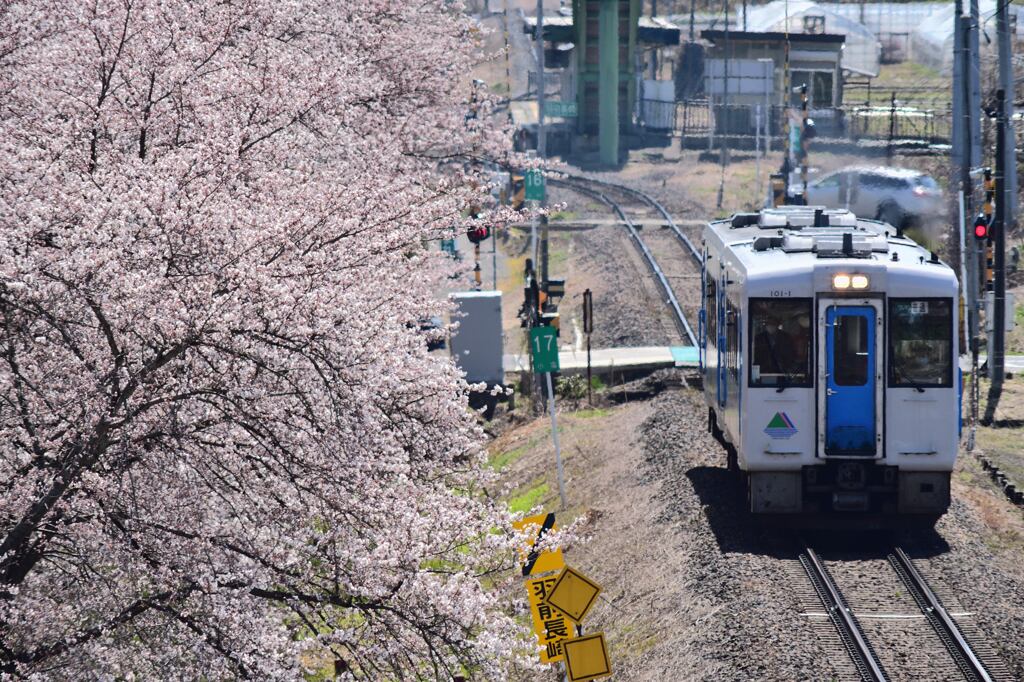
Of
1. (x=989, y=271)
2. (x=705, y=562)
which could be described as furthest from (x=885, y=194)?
(x=705, y=562)

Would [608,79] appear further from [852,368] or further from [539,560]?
[539,560]

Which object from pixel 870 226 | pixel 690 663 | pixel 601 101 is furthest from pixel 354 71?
pixel 601 101

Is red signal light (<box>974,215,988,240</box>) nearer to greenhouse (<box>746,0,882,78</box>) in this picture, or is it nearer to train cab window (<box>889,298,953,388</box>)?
train cab window (<box>889,298,953,388</box>)

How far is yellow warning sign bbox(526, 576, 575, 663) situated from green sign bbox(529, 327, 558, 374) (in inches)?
346

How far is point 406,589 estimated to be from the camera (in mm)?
8602

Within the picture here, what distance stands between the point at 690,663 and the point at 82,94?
21.2ft

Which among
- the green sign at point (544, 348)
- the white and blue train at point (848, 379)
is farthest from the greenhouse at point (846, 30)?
the white and blue train at point (848, 379)

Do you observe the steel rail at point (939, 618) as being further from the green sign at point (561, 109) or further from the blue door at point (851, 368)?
the green sign at point (561, 109)

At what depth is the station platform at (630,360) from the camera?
25.7 meters

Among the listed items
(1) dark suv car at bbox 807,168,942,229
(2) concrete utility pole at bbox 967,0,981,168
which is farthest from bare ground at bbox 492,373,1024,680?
(1) dark suv car at bbox 807,168,942,229

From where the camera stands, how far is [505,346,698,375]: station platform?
25688mm

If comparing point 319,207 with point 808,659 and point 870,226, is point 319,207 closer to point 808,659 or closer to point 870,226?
point 808,659

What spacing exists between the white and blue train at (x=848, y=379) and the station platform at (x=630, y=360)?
34.6ft

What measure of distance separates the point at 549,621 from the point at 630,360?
16345 millimetres
